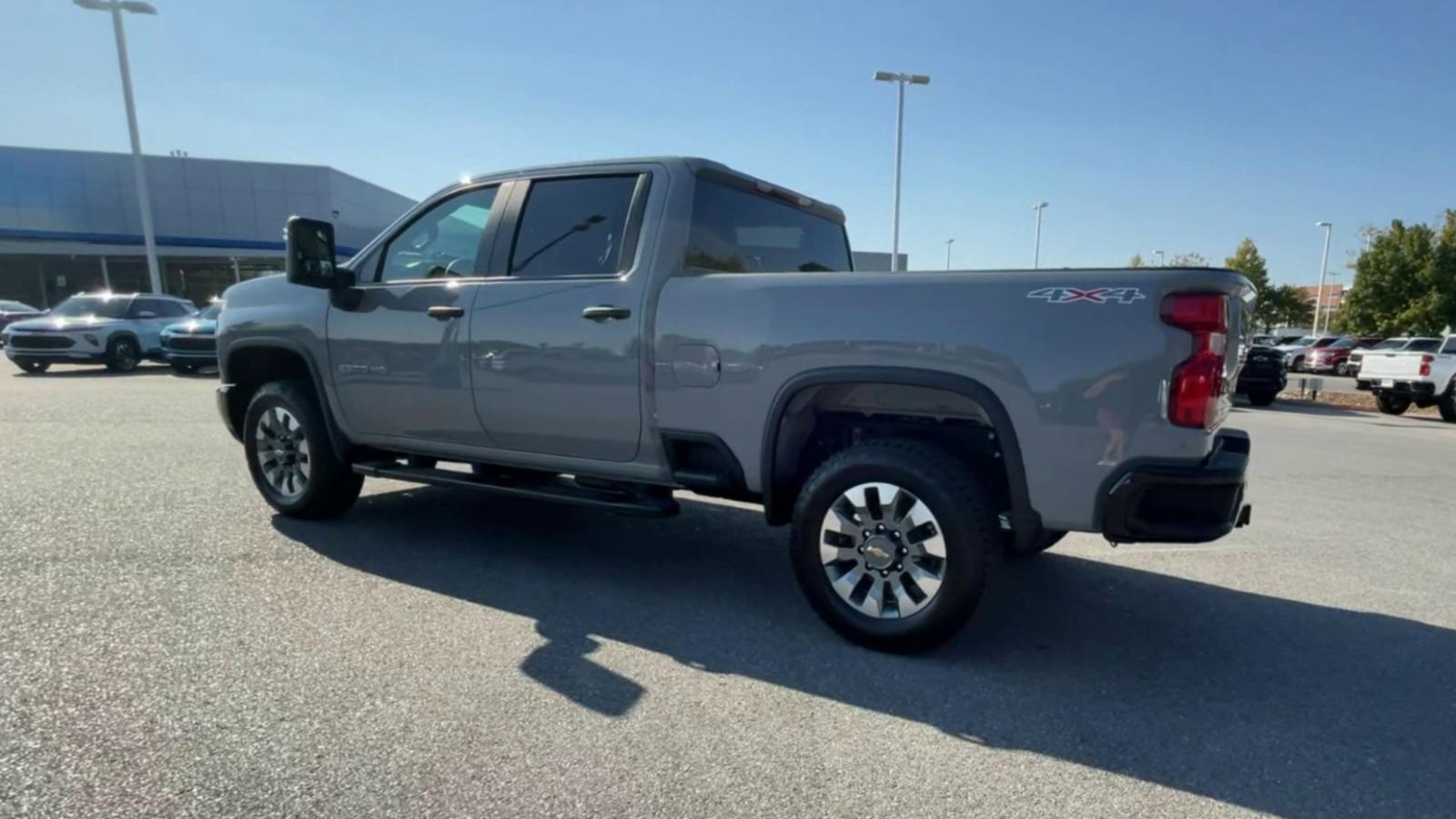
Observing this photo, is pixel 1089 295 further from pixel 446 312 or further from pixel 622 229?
pixel 446 312

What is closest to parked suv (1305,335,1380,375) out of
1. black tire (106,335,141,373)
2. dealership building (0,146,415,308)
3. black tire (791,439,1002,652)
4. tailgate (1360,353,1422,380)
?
tailgate (1360,353,1422,380)

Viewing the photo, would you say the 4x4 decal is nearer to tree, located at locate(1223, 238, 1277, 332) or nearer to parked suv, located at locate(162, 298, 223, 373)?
parked suv, located at locate(162, 298, 223, 373)

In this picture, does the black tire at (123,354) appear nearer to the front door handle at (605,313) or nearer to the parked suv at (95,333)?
the parked suv at (95,333)

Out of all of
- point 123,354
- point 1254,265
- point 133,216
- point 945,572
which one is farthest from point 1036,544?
point 1254,265

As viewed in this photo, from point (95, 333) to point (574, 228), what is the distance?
16591mm

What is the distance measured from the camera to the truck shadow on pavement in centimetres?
257

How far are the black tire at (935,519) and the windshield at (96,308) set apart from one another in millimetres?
18445

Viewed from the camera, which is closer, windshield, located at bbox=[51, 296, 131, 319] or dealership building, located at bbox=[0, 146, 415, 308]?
windshield, located at bbox=[51, 296, 131, 319]

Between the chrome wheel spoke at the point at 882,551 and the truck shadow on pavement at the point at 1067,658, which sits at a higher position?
the chrome wheel spoke at the point at 882,551

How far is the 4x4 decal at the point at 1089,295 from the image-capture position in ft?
9.06

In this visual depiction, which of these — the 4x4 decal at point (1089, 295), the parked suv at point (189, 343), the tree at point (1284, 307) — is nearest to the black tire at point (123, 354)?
the parked suv at point (189, 343)

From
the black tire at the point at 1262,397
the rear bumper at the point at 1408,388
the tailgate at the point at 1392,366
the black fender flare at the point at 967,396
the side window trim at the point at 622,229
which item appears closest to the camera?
the black fender flare at the point at 967,396

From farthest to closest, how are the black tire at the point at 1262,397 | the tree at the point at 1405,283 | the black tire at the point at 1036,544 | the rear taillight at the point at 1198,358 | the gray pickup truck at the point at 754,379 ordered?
the tree at the point at 1405,283, the black tire at the point at 1262,397, the black tire at the point at 1036,544, the gray pickup truck at the point at 754,379, the rear taillight at the point at 1198,358

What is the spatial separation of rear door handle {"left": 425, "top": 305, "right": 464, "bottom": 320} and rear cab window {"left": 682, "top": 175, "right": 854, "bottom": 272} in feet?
4.26
